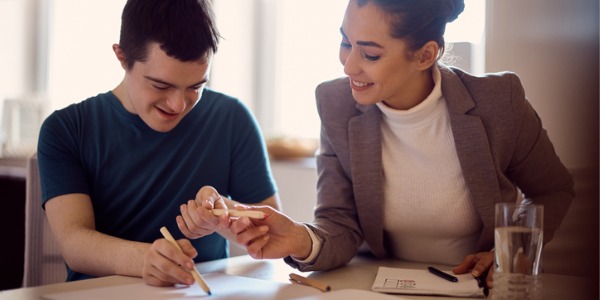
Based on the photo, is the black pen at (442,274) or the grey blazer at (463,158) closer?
the black pen at (442,274)

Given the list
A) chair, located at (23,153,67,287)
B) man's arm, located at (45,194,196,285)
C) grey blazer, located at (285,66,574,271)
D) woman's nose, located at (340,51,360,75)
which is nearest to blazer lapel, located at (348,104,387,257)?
grey blazer, located at (285,66,574,271)

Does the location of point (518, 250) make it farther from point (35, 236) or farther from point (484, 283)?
point (35, 236)

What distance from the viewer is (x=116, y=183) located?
1456mm

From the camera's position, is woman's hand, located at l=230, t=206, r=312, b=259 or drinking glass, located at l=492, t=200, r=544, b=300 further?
woman's hand, located at l=230, t=206, r=312, b=259

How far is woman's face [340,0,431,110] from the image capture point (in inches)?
51.2

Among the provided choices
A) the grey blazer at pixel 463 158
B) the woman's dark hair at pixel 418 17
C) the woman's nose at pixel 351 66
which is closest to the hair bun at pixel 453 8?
the woman's dark hair at pixel 418 17

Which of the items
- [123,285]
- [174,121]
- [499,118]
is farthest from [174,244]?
[499,118]

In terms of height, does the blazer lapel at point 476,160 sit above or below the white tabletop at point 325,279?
above

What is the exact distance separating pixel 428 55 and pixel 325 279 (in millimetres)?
513

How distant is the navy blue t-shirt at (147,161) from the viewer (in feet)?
4.66

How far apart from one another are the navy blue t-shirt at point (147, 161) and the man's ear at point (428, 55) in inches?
17.2

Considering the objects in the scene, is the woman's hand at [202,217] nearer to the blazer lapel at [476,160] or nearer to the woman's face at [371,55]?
the woman's face at [371,55]

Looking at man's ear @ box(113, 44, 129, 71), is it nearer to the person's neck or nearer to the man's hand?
the person's neck

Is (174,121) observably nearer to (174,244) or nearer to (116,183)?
(116,183)
